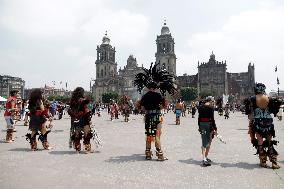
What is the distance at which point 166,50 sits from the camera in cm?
9900

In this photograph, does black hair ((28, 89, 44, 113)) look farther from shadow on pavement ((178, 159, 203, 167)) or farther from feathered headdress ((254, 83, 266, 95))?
feathered headdress ((254, 83, 266, 95))

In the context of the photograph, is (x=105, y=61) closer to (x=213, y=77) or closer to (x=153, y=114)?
(x=213, y=77)

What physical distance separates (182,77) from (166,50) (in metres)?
28.5

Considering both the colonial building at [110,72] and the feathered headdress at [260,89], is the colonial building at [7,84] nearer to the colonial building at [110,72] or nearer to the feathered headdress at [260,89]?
the colonial building at [110,72]

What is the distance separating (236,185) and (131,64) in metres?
113

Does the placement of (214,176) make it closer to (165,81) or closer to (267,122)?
(267,122)

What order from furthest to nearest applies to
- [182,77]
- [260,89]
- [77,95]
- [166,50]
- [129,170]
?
[182,77] → [166,50] → [77,95] → [260,89] → [129,170]

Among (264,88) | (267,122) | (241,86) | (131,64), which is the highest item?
(131,64)

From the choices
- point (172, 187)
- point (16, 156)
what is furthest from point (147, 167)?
point (16, 156)

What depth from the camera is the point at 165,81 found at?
8.55m

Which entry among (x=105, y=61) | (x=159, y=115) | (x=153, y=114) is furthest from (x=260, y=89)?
(x=105, y=61)

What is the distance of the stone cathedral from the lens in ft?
356

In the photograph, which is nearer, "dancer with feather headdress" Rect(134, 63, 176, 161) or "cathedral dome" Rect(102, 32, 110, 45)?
"dancer with feather headdress" Rect(134, 63, 176, 161)

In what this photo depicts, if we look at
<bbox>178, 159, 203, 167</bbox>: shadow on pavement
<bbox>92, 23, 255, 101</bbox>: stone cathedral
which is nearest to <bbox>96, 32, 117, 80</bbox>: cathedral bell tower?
<bbox>92, 23, 255, 101</bbox>: stone cathedral
